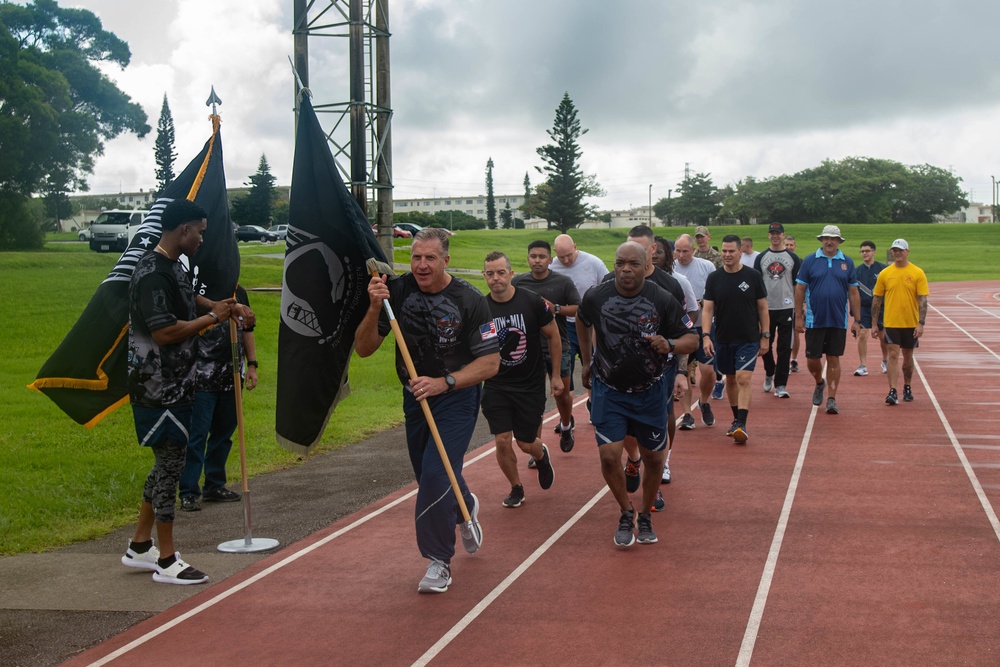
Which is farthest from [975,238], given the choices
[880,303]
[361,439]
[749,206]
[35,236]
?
[361,439]

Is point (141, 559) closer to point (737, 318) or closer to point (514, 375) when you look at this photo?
point (514, 375)

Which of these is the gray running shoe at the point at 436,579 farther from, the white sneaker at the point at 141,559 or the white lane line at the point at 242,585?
the white sneaker at the point at 141,559

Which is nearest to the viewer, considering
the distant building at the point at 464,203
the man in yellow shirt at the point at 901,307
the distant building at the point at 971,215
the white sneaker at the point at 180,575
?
the white sneaker at the point at 180,575

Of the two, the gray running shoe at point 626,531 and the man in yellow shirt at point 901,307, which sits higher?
the man in yellow shirt at point 901,307

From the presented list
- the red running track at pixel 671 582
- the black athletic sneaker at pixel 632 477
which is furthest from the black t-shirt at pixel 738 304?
the black athletic sneaker at pixel 632 477

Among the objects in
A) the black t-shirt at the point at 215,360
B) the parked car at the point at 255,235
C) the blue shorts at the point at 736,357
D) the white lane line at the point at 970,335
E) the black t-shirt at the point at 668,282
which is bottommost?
the white lane line at the point at 970,335

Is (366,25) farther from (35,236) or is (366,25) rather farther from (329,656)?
(35,236)

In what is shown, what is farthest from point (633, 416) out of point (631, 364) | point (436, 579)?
point (436, 579)

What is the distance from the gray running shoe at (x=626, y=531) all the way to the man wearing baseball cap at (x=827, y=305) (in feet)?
20.8

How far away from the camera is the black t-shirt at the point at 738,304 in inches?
451

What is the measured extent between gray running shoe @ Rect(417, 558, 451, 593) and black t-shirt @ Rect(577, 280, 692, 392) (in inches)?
71.6

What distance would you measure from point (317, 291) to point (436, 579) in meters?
2.17

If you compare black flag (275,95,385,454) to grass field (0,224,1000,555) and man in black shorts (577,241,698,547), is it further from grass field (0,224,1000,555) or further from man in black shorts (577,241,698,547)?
grass field (0,224,1000,555)

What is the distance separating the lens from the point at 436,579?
6332mm
